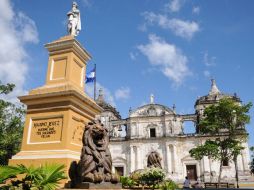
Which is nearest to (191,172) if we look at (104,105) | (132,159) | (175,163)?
(175,163)

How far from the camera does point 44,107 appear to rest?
7.02m

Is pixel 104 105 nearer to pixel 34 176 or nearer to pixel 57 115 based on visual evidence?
pixel 57 115

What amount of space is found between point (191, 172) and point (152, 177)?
27972 millimetres

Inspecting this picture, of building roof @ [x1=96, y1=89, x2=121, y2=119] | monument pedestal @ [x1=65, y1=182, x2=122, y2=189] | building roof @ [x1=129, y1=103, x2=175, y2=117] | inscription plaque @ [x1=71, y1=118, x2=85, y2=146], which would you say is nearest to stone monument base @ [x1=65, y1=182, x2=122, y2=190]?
monument pedestal @ [x1=65, y1=182, x2=122, y2=189]

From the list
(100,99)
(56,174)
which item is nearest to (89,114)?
(56,174)

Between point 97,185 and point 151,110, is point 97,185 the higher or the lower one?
the lower one

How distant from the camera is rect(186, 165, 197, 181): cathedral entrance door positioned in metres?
33.5

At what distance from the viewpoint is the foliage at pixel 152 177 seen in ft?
25.6

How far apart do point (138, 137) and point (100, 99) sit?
9.79 metres

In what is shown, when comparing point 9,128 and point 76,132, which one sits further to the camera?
point 9,128

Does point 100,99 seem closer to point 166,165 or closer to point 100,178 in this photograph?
point 166,165

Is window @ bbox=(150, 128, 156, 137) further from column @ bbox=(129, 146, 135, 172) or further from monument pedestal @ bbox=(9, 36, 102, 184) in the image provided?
monument pedestal @ bbox=(9, 36, 102, 184)

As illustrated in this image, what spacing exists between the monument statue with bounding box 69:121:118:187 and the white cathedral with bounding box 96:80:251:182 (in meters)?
27.9

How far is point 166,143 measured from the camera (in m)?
35.0
